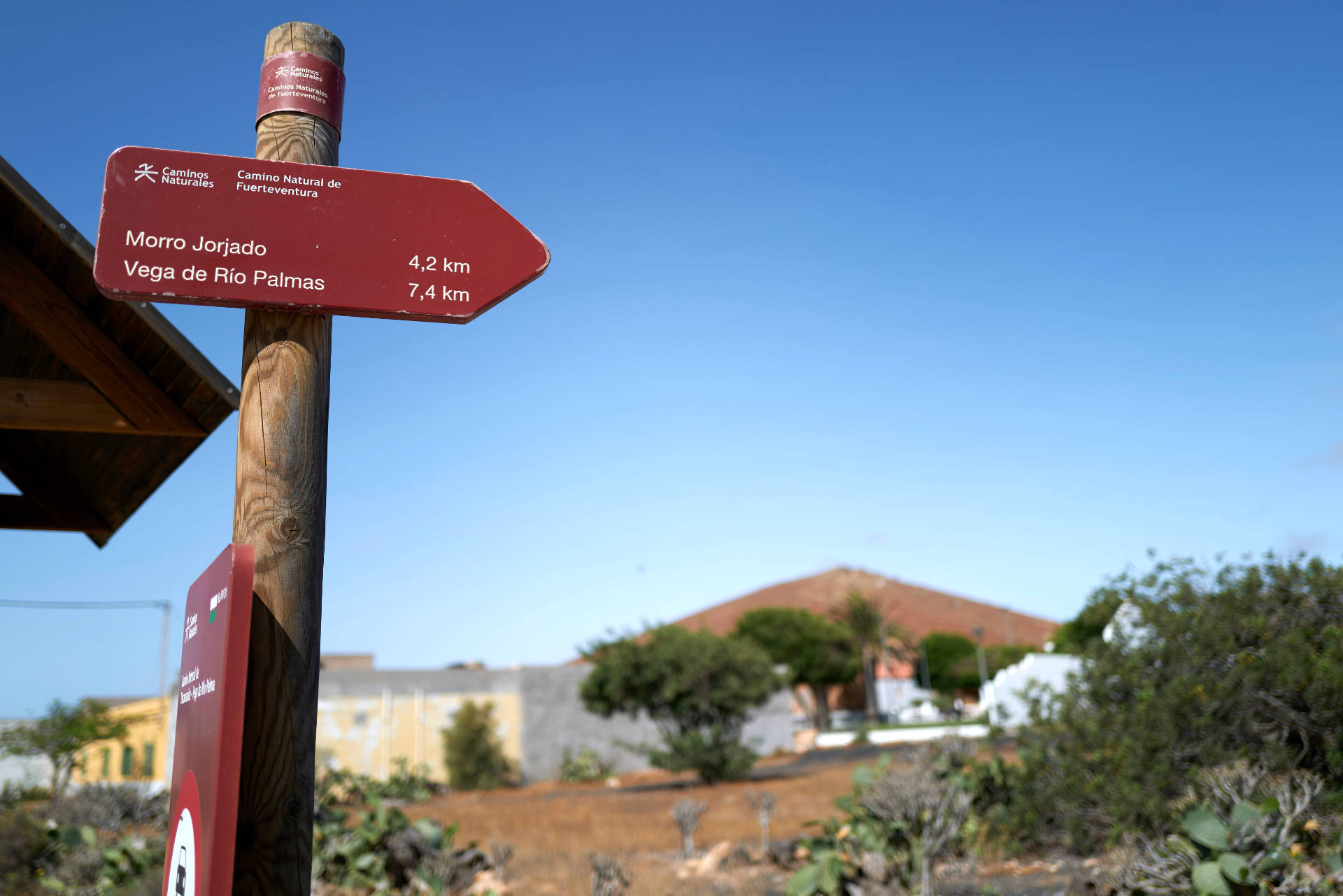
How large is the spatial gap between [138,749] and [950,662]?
56492 millimetres

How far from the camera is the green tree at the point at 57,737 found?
64.4 feet

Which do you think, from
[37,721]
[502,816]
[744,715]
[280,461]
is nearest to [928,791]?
[280,461]

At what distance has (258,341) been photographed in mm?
2244

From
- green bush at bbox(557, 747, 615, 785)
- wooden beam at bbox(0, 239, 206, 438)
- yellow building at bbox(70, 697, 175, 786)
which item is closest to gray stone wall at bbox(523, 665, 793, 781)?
green bush at bbox(557, 747, 615, 785)

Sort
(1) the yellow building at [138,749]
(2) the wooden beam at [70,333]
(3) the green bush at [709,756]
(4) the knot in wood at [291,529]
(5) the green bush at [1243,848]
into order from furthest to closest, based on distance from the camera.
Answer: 1. (1) the yellow building at [138,749]
2. (3) the green bush at [709,756]
3. (5) the green bush at [1243,848]
4. (2) the wooden beam at [70,333]
5. (4) the knot in wood at [291,529]

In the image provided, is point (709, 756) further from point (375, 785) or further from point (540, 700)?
point (375, 785)

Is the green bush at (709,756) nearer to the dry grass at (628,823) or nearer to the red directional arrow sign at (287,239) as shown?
the dry grass at (628,823)

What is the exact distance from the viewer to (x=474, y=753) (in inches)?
1220

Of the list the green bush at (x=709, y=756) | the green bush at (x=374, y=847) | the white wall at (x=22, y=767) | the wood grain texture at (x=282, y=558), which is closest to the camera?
the wood grain texture at (x=282, y=558)

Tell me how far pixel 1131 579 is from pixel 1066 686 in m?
1.95

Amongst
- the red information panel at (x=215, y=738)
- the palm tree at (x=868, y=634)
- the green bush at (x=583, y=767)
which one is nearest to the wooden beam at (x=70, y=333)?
the red information panel at (x=215, y=738)

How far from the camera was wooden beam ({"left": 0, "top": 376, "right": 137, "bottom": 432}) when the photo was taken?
14.1 feet

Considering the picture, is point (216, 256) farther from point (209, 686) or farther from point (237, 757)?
point (237, 757)

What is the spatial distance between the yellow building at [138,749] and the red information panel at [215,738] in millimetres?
29289
